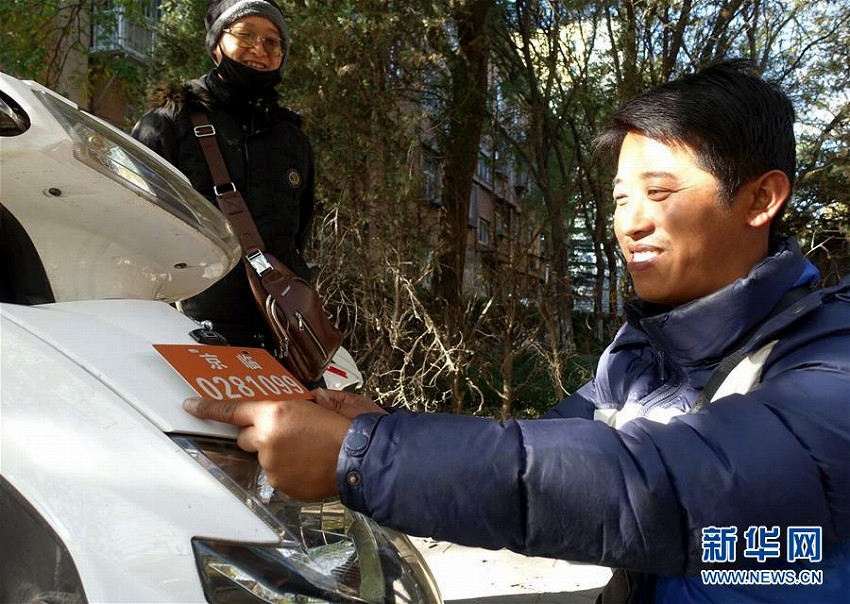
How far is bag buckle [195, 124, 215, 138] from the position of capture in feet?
8.23

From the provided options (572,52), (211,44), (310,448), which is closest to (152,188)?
(310,448)

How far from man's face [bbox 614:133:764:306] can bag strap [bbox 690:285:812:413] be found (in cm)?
10

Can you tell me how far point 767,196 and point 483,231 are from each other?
4.15m

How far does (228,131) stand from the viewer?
2.61 m

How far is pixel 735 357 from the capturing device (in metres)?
1.17

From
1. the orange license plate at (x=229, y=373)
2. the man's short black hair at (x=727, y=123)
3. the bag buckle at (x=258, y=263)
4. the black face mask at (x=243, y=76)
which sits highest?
the black face mask at (x=243, y=76)

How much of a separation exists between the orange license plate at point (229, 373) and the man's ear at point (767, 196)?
849 millimetres

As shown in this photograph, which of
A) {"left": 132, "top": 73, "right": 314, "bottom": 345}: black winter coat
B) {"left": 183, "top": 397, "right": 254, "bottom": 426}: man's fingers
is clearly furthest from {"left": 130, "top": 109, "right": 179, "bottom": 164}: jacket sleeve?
{"left": 183, "top": 397, "right": 254, "bottom": 426}: man's fingers

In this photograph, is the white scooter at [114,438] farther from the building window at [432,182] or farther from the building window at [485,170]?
the building window at [485,170]

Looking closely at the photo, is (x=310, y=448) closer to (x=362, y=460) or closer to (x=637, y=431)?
(x=362, y=460)

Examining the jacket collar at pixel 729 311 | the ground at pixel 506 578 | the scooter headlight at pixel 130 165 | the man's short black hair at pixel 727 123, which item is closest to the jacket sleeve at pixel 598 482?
the jacket collar at pixel 729 311

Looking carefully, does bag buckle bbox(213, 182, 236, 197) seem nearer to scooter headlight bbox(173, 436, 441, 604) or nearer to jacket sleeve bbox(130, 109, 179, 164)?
jacket sleeve bbox(130, 109, 179, 164)

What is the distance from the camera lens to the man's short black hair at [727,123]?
1.27 meters

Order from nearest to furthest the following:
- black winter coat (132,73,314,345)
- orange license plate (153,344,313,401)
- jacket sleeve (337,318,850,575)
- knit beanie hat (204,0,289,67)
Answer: jacket sleeve (337,318,850,575), orange license plate (153,344,313,401), black winter coat (132,73,314,345), knit beanie hat (204,0,289,67)
